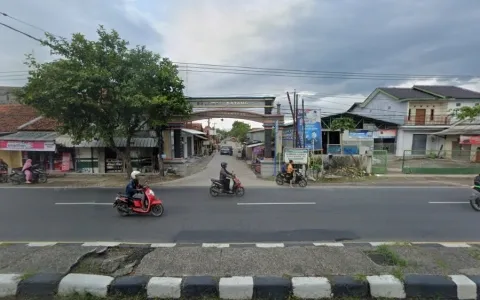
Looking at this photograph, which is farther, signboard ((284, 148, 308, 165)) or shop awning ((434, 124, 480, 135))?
shop awning ((434, 124, 480, 135))

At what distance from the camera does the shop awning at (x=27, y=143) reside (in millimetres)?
15688

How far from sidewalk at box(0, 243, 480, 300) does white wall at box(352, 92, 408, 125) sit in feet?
91.8

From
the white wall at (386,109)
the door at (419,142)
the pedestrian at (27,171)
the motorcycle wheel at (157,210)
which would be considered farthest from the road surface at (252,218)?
the white wall at (386,109)

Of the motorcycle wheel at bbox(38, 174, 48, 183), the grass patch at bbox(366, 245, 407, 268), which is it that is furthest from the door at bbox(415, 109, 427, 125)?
the motorcycle wheel at bbox(38, 174, 48, 183)

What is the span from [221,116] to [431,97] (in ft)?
82.7

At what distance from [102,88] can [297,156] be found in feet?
36.3

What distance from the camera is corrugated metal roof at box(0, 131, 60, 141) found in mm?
15777

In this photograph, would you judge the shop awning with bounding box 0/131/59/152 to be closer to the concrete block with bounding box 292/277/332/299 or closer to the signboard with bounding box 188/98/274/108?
the signboard with bounding box 188/98/274/108

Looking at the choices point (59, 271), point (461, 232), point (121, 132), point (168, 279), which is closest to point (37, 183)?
point (121, 132)

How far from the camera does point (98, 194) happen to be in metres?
10.8

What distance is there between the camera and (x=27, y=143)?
15758 millimetres

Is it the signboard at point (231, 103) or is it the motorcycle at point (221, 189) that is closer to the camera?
the motorcycle at point (221, 189)

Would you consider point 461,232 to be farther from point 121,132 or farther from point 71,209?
point 121,132

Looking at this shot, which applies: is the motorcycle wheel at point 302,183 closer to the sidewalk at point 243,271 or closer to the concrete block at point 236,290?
the sidewalk at point 243,271
